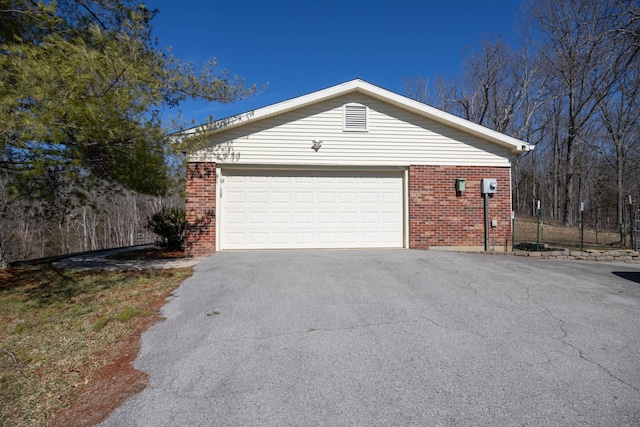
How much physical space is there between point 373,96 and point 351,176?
2186 millimetres

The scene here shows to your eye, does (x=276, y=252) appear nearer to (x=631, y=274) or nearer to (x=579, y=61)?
(x=631, y=274)

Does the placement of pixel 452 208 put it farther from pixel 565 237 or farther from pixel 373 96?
pixel 565 237

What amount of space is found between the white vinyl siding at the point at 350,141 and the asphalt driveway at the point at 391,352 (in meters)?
3.95

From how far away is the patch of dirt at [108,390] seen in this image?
9.52ft

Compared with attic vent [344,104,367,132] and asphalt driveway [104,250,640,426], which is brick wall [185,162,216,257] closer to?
asphalt driveway [104,250,640,426]

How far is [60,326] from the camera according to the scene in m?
5.06

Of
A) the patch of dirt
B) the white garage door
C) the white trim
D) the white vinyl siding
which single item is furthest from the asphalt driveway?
the white vinyl siding

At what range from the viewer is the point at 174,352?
3922mm

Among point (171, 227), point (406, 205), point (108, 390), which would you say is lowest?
point (108, 390)

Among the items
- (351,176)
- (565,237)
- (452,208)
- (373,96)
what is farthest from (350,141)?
(565,237)

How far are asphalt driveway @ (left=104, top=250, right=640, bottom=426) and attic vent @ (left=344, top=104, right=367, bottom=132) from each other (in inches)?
186

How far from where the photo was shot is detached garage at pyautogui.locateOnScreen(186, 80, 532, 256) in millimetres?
9742

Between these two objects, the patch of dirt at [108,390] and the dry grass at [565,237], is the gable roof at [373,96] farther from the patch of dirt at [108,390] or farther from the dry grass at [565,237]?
the patch of dirt at [108,390]

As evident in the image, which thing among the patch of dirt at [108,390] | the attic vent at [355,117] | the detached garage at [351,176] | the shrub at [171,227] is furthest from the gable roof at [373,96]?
the patch of dirt at [108,390]
